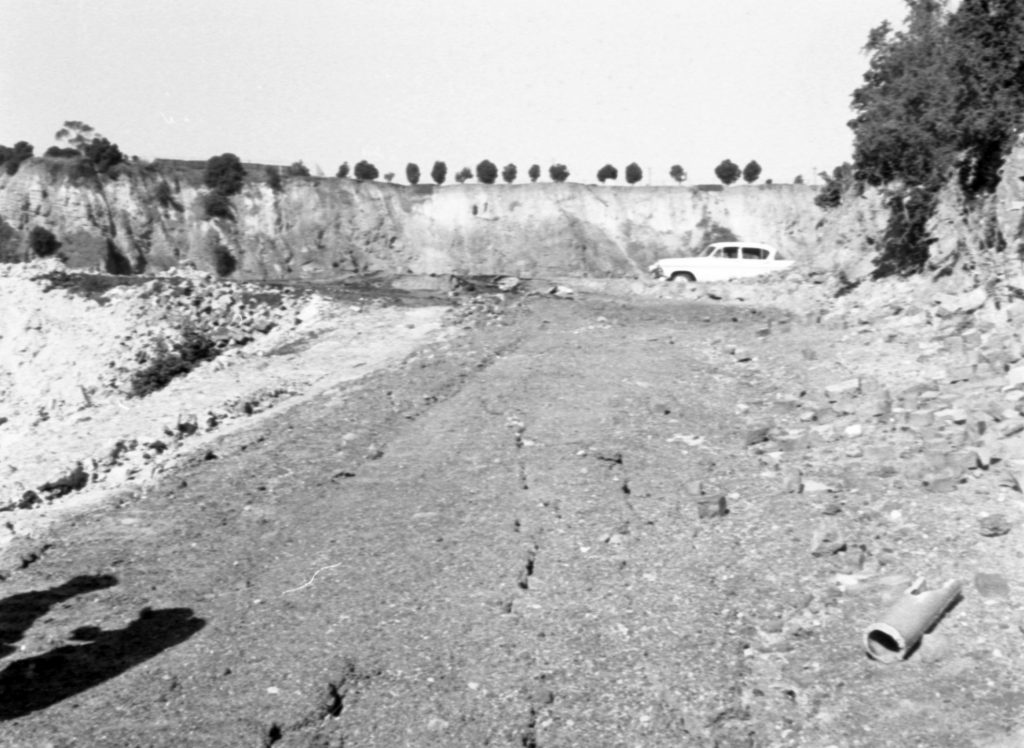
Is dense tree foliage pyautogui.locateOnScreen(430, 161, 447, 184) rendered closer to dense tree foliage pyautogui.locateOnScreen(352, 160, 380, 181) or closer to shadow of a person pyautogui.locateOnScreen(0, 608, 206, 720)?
dense tree foliage pyautogui.locateOnScreen(352, 160, 380, 181)

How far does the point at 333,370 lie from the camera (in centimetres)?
1573

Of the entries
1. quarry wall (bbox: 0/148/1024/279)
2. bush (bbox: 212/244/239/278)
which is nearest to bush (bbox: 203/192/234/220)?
quarry wall (bbox: 0/148/1024/279)

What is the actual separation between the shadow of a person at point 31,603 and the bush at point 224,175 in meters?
61.1

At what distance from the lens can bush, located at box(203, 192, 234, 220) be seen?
66.5 m

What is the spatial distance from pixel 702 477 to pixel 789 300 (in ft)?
34.5

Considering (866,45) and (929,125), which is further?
(866,45)

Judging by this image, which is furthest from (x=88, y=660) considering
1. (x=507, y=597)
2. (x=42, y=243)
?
(x=42, y=243)

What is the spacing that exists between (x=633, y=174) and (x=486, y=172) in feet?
29.6

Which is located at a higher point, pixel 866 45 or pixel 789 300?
pixel 866 45

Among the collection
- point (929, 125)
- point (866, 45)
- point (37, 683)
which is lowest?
point (37, 683)

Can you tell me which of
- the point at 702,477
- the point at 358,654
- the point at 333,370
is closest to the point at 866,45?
the point at 333,370

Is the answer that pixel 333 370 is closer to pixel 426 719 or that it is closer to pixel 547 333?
pixel 547 333

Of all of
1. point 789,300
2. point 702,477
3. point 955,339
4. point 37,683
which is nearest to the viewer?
point 37,683

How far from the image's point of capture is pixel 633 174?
77000mm
